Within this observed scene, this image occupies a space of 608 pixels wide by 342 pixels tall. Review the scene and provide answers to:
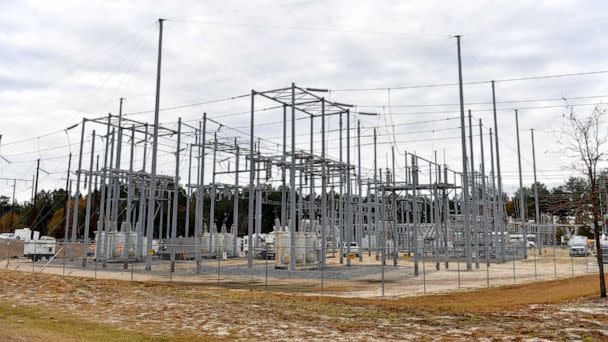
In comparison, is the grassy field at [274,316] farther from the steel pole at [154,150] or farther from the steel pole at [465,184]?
the steel pole at [465,184]

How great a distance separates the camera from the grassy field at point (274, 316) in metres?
10.8

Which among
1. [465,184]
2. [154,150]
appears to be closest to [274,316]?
[154,150]

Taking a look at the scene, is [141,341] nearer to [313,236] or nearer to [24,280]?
[24,280]

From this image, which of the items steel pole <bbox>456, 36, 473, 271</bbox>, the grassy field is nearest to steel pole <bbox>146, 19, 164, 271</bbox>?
the grassy field

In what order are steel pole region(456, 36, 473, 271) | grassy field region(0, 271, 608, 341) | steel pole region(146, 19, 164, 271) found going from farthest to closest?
steel pole region(456, 36, 473, 271), steel pole region(146, 19, 164, 271), grassy field region(0, 271, 608, 341)

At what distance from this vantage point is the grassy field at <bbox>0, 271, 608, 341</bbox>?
10828mm

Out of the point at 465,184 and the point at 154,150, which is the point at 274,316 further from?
the point at 465,184

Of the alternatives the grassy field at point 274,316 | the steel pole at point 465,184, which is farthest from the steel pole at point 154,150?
the steel pole at point 465,184

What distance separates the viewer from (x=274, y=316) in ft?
43.8

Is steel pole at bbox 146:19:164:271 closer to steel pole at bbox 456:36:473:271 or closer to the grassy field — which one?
the grassy field

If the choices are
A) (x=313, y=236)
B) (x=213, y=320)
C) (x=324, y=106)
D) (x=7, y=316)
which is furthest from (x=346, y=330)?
(x=324, y=106)

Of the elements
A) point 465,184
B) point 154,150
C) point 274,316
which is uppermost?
point 154,150

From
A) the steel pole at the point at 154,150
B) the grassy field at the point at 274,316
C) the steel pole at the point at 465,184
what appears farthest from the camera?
the steel pole at the point at 465,184

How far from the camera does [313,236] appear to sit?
107 feet
